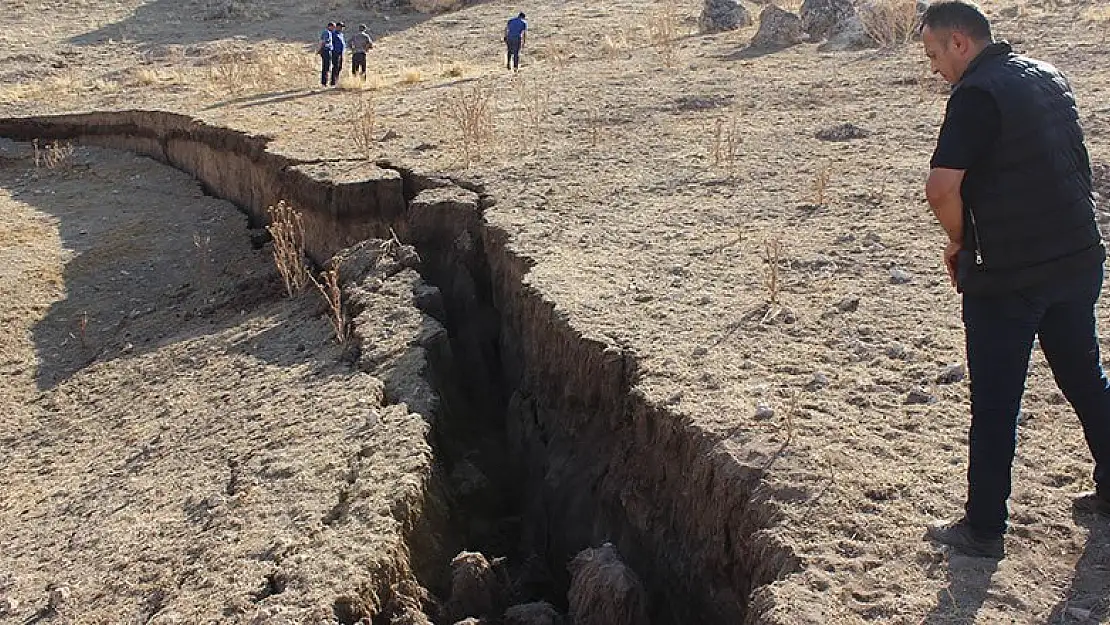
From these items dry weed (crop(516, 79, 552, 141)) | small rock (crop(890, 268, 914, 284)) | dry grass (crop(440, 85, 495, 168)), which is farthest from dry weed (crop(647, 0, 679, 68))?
small rock (crop(890, 268, 914, 284))

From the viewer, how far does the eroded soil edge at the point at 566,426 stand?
3605 mm

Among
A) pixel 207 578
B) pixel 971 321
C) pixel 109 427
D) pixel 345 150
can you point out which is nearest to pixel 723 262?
pixel 971 321

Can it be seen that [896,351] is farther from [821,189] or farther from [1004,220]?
[821,189]

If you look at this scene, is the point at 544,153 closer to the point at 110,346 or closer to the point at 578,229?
the point at 578,229

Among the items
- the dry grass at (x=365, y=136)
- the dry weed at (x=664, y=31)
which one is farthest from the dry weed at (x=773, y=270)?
the dry weed at (x=664, y=31)

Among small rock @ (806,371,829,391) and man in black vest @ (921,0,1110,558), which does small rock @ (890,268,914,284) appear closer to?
small rock @ (806,371,829,391)

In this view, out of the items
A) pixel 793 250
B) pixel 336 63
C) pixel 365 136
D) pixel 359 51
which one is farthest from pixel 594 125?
pixel 359 51

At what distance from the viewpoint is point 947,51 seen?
2727 mm

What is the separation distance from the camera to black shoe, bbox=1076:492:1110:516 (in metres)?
3.10

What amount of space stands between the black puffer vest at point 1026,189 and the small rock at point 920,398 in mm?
1164

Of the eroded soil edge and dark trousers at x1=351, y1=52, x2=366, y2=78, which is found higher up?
dark trousers at x1=351, y1=52, x2=366, y2=78

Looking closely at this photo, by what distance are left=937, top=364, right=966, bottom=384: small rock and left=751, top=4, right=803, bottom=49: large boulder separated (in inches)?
358

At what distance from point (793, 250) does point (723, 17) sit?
10365mm

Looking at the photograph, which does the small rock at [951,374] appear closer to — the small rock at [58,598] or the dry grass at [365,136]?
the small rock at [58,598]
